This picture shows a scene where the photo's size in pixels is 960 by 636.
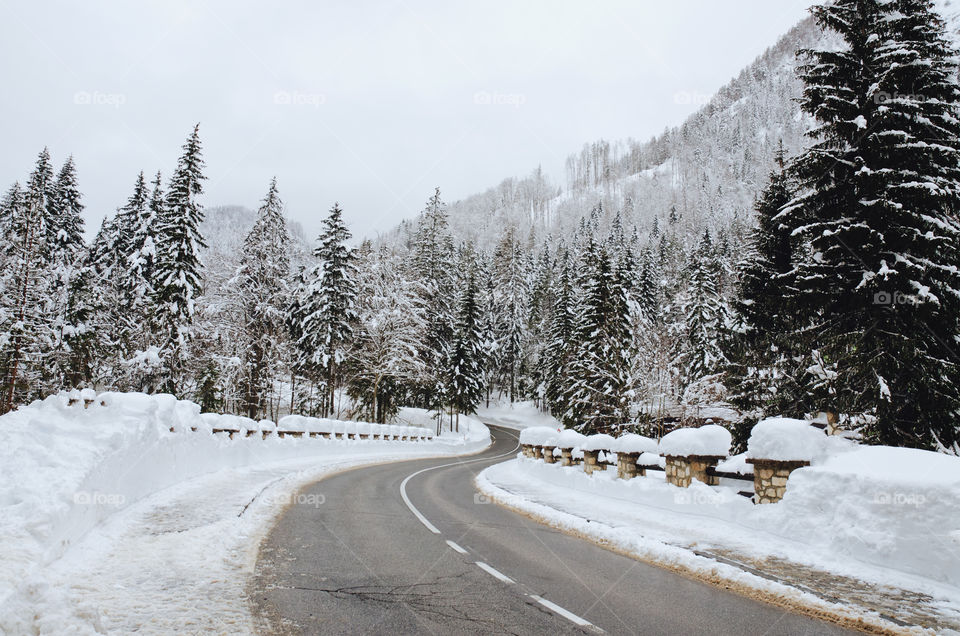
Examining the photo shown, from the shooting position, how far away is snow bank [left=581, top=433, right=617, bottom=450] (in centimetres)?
1436

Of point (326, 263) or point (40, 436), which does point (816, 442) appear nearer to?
point (40, 436)

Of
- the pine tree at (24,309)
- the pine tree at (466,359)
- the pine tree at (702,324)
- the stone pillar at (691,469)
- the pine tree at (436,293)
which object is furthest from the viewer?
the pine tree at (466,359)

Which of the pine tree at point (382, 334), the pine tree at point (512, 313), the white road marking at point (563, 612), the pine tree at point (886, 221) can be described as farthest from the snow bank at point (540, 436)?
the pine tree at point (512, 313)

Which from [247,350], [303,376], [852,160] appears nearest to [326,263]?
[247,350]

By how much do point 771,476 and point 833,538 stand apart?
5.27ft

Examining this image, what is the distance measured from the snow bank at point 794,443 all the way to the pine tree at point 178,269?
97.6ft

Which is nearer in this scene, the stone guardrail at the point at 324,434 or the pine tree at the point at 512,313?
the stone guardrail at the point at 324,434

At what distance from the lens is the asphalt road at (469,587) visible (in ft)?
16.0

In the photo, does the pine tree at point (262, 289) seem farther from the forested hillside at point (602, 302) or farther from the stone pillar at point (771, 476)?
the stone pillar at point (771, 476)

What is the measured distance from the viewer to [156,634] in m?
4.18

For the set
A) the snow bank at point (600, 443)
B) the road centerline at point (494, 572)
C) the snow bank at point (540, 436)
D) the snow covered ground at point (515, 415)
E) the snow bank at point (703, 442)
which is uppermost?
the snow bank at point (703, 442)

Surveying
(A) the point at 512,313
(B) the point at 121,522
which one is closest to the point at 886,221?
(B) the point at 121,522

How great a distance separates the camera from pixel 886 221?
13.1 meters

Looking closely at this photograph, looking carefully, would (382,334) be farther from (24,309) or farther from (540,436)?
(540,436)
